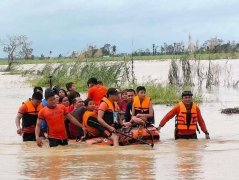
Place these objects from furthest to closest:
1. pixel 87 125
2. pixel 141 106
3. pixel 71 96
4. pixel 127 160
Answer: pixel 71 96
pixel 141 106
pixel 87 125
pixel 127 160

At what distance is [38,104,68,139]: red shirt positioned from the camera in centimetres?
1212

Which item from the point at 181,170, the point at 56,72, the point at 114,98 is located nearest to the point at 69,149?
the point at 114,98

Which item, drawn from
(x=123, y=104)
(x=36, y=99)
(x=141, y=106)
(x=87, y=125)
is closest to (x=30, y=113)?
(x=36, y=99)

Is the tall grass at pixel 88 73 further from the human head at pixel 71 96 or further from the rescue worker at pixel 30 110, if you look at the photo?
the rescue worker at pixel 30 110

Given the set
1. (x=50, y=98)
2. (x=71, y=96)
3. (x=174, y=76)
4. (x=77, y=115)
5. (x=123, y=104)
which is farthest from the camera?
(x=174, y=76)

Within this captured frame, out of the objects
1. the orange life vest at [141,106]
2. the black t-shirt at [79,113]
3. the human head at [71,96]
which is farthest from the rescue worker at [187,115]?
the human head at [71,96]

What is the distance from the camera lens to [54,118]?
1219 centimetres

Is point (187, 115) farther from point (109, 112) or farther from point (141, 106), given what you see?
point (109, 112)

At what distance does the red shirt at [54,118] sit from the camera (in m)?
12.1

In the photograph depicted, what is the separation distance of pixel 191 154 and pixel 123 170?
87.6 inches

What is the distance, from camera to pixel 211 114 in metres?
20.8

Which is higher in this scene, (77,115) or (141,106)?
(141,106)

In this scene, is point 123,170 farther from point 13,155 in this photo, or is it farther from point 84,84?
point 84,84

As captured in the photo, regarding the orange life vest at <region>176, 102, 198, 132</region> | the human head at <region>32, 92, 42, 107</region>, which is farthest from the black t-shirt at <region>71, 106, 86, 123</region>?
the orange life vest at <region>176, 102, 198, 132</region>
